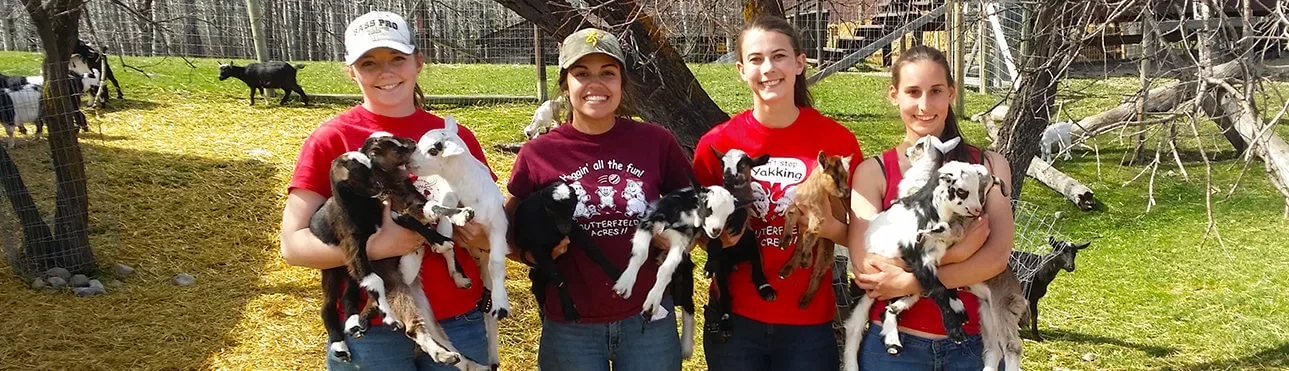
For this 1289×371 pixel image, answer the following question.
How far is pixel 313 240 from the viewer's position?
2750mm

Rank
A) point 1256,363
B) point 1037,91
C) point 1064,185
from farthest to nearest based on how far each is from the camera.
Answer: point 1064,185 < point 1256,363 < point 1037,91

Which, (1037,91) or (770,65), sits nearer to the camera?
(770,65)

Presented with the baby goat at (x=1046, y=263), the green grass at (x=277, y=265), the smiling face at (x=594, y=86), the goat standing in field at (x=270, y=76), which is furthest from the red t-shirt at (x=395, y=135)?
the goat standing in field at (x=270, y=76)

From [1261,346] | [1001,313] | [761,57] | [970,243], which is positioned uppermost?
[761,57]

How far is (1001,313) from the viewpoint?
305 centimetres

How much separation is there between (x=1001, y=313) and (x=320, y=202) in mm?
2141

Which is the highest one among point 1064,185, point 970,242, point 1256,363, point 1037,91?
point 1037,91

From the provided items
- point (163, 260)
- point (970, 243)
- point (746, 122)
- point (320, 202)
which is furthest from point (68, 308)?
point (970, 243)

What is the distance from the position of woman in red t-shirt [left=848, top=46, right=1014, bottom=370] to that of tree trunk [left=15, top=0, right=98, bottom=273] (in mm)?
5860

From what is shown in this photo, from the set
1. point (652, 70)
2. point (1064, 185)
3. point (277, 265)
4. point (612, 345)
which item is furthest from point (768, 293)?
point (1064, 185)

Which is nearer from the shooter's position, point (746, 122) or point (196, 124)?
point (746, 122)

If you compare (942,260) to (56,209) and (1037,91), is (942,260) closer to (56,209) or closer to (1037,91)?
(1037,91)

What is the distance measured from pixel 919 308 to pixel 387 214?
1654mm

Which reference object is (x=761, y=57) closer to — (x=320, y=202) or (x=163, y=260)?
(x=320, y=202)
